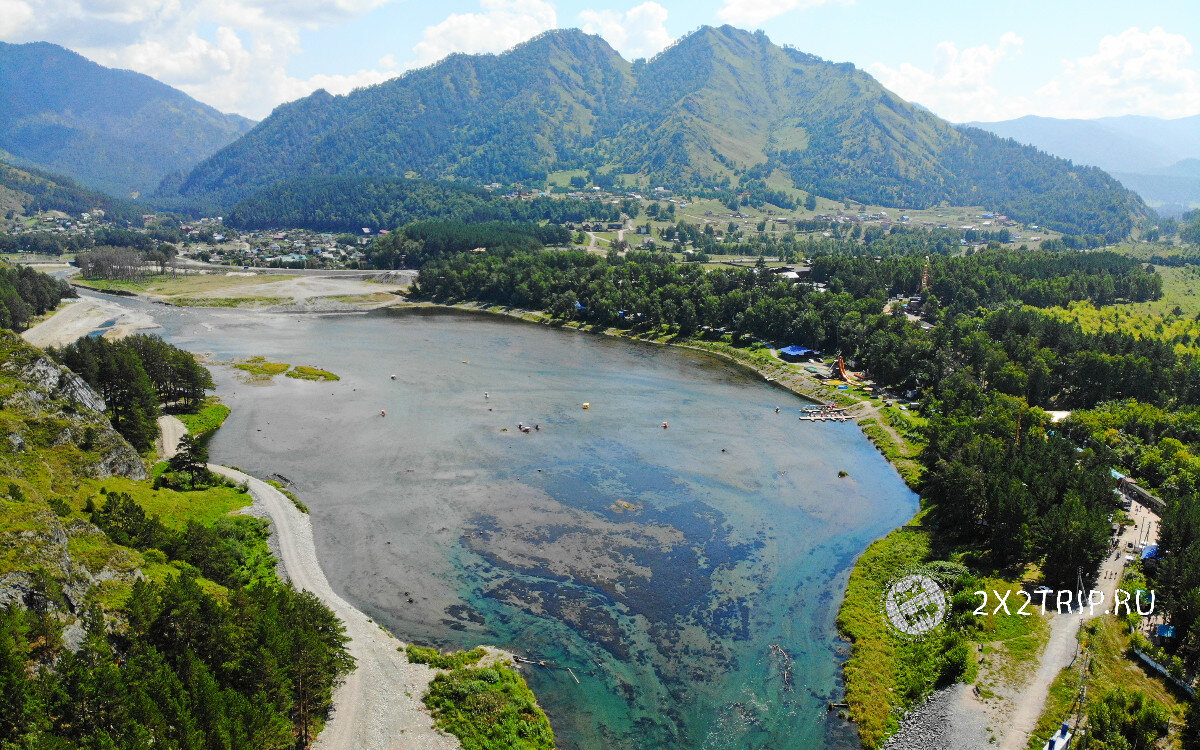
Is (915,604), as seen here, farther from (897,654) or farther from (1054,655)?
(1054,655)

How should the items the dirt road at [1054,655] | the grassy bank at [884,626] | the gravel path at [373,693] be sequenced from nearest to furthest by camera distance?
1. the gravel path at [373,693]
2. the dirt road at [1054,655]
3. the grassy bank at [884,626]

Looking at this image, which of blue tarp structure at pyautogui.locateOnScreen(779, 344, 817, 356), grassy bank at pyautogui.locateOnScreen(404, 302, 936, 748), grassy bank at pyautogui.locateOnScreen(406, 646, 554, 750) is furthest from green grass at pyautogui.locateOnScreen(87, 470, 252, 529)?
blue tarp structure at pyautogui.locateOnScreen(779, 344, 817, 356)

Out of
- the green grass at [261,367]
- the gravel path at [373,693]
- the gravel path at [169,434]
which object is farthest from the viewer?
the green grass at [261,367]

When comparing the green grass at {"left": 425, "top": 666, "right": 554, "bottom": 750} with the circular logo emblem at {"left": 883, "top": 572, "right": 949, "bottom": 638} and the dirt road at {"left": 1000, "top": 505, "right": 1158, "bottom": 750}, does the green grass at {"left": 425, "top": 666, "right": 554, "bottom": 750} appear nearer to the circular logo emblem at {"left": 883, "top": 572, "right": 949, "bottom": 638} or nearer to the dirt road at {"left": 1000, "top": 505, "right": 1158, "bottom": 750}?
the dirt road at {"left": 1000, "top": 505, "right": 1158, "bottom": 750}

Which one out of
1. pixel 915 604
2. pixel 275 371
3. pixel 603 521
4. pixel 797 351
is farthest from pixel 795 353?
pixel 275 371

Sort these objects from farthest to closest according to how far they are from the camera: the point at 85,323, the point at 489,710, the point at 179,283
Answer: the point at 179,283 < the point at 85,323 < the point at 489,710

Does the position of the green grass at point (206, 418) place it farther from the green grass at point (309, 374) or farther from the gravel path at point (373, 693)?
the gravel path at point (373, 693)

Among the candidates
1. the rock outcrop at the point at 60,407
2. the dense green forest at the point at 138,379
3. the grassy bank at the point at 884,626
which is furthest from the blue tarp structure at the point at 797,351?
the rock outcrop at the point at 60,407
